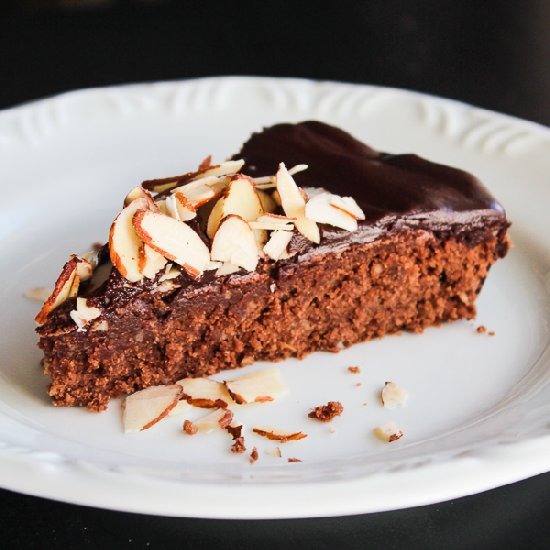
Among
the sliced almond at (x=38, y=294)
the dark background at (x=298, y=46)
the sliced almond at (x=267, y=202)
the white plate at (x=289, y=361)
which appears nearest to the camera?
the white plate at (x=289, y=361)

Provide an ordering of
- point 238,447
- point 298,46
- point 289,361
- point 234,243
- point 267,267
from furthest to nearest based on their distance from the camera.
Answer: point 298,46 < point 289,361 < point 267,267 < point 234,243 < point 238,447

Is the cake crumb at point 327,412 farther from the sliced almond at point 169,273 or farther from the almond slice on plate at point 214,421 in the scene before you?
the sliced almond at point 169,273

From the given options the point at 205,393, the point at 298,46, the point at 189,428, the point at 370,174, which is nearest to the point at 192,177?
the point at 370,174

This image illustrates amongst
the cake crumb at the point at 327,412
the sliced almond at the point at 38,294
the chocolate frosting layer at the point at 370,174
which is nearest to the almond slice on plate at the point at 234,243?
the chocolate frosting layer at the point at 370,174

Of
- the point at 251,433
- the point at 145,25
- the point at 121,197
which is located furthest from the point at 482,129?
the point at 145,25

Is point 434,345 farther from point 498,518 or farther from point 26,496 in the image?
point 26,496

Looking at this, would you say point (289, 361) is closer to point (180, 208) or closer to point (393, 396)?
point (393, 396)
